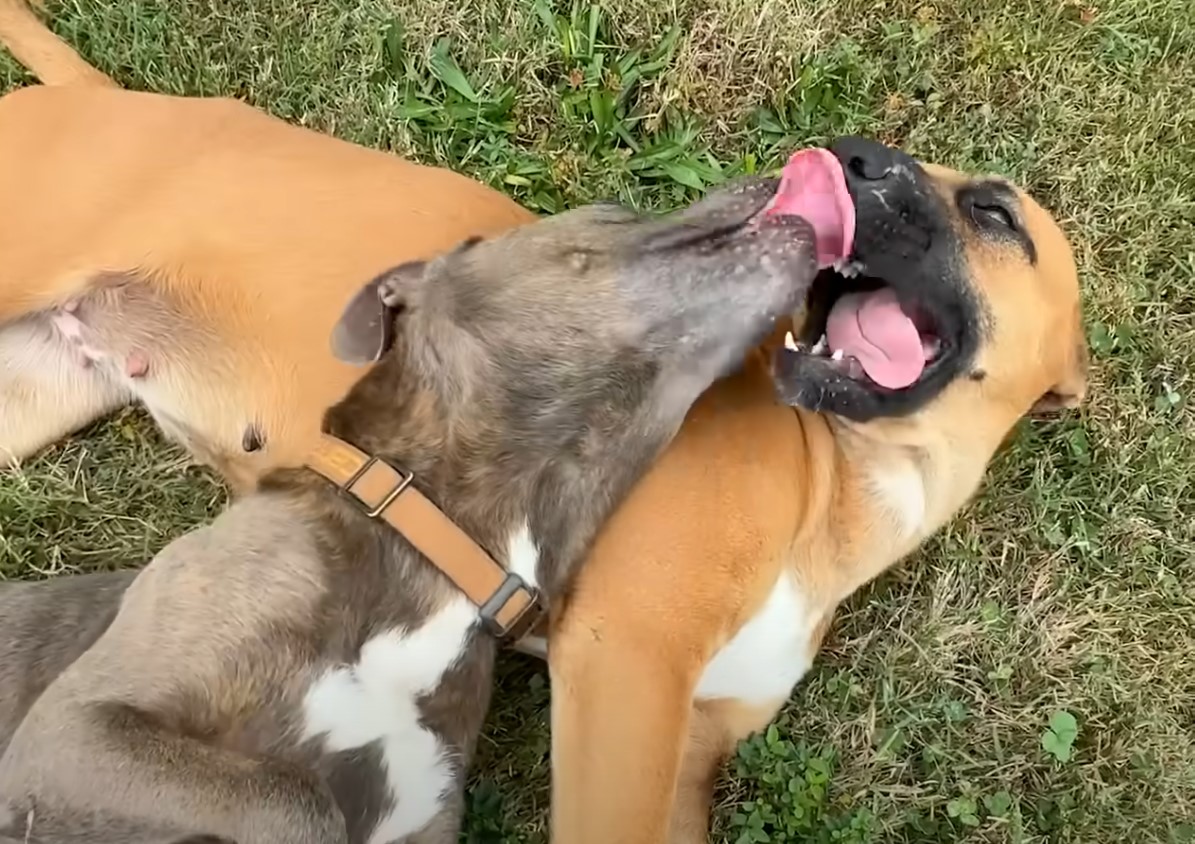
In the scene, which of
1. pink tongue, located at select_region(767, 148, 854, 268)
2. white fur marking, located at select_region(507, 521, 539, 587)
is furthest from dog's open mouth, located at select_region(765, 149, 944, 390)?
white fur marking, located at select_region(507, 521, 539, 587)

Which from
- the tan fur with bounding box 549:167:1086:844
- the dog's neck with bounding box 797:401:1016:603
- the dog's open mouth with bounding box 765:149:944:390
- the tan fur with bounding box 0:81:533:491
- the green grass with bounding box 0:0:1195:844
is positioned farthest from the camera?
the green grass with bounding box 0:0:1195:844

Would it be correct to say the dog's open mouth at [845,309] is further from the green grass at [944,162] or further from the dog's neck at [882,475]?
the green grass at [944,162]

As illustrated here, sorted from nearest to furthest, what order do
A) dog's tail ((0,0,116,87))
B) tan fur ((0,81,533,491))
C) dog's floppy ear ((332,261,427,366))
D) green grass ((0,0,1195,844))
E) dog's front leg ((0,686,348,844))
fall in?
dog's front leg ((0,686,348,844)) → dog's floppy ear ((332,261,427,366)) → tan fur ((0,81,533,491)) → green grass ((0,0,1195,844)) → dog's tail ((0,0,116,87))

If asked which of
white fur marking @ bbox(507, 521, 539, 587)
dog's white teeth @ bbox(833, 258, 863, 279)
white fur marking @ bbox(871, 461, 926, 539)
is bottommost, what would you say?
white fur marking @ bbox(871, 461, 926, 539)

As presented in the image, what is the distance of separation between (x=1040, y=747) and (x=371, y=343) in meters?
2.71

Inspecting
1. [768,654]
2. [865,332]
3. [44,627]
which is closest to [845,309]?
[865,332]

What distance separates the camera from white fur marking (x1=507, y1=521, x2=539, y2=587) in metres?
3.72

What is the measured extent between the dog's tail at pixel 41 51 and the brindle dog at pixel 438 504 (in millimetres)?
1732

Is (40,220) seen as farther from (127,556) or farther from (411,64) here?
(411,64)

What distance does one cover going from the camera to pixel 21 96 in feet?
14.9

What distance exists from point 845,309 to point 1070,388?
0.82m

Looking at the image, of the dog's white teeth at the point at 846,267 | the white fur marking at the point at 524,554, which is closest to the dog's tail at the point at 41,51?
the white fur marking at the point at 524,554

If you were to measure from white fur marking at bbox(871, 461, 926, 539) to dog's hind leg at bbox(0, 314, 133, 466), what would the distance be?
2602 mm

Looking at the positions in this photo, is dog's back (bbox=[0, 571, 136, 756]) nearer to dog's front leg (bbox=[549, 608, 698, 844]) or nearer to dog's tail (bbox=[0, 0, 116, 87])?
dog's front leg (bbox=[549, 608, 698, 844])
